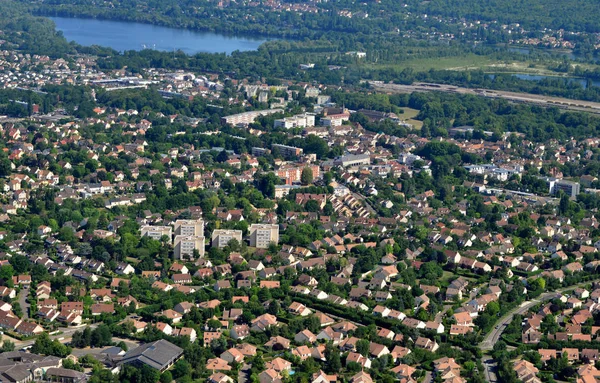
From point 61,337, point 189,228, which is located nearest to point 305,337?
point 61,337

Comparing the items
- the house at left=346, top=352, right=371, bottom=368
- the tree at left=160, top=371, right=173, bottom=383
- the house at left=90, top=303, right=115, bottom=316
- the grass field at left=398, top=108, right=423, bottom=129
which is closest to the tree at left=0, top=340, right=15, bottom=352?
the house at left=90, top=303, right=115, bottom=316

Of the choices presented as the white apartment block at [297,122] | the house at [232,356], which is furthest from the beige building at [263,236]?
the white apartment block at [297,122]

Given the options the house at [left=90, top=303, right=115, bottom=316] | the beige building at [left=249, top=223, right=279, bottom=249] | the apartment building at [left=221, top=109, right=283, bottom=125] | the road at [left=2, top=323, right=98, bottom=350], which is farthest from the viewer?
the apartment building at [left=221, top=109, right=283, bottom=125]

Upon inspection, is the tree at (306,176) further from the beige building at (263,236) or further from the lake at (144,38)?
the lake at (144,38)

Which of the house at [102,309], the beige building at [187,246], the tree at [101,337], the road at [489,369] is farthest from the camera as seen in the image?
the beige building at [187,246]

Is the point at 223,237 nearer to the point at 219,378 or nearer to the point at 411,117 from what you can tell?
the point at 219,378

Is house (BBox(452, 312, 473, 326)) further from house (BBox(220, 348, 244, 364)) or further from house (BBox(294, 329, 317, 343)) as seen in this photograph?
house (BBox(220, 348, 244, 364))

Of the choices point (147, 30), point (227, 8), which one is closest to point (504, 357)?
point (147, 30)
